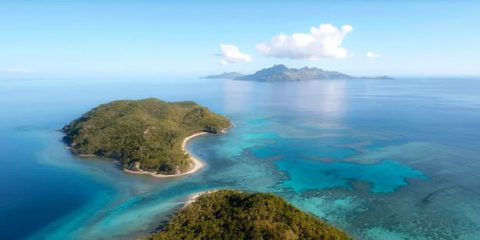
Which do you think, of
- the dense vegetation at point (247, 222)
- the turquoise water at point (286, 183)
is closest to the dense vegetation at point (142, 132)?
the turquoise water at point (286, 183)

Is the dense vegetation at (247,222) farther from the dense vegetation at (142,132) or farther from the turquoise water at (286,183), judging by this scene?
the dense vegetation at (142,132)

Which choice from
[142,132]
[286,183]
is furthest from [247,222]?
[142,132]

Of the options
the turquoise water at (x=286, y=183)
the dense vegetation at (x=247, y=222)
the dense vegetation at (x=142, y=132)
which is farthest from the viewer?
the dense vegetation at (x=142, y=132)

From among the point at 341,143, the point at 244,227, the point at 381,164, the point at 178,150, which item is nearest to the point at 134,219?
the point at 244,227

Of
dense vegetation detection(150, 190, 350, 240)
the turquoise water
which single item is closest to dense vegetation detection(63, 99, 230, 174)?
the turquoise water

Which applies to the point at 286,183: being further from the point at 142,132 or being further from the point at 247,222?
the point at 142,132

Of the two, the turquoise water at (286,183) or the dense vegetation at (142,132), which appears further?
the dense vegetation at (142,132)

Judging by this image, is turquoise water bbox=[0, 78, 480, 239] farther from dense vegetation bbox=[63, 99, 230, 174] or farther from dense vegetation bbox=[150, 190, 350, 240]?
dense vegetation bbox=[150, 190, 350, 240]
